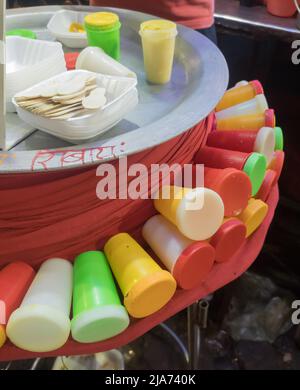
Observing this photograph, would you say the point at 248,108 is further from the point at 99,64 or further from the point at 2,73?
the point at 2,73

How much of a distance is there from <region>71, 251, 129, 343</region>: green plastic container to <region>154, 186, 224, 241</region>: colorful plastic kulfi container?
0.63 feet

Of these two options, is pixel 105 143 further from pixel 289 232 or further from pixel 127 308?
pixel 289 232

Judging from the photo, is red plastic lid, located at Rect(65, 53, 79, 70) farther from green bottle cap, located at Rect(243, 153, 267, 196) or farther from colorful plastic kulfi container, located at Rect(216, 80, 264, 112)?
green bottle cap, located at Rect(243, 153, 267, 196)

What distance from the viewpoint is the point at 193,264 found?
2.89ft

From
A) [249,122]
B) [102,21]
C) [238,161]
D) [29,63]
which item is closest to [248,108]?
[249,122]

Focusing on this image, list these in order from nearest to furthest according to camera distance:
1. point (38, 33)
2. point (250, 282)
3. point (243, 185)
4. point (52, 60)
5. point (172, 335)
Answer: point (243, 185), point (52, 60), point (38, 33), point (172, 335), point (250, 282)

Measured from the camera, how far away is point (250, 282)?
208 cm

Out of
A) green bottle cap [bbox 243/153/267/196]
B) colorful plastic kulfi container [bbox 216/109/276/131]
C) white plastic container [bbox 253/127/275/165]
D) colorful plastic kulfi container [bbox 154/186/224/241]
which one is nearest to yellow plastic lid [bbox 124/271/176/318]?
colorful plastic kulfi container [bbox 154/186/224/241]

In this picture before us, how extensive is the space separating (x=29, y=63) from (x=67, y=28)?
0.35 metres

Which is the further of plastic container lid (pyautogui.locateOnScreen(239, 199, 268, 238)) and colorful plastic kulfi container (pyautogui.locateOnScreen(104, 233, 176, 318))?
plastic container lid (pyautogui.locateOnScreen(239, 199, 268, 238))

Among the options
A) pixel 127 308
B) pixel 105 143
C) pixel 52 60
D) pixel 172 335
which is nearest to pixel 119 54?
pixel 52 60

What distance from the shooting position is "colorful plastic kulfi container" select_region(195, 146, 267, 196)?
3.31ft
